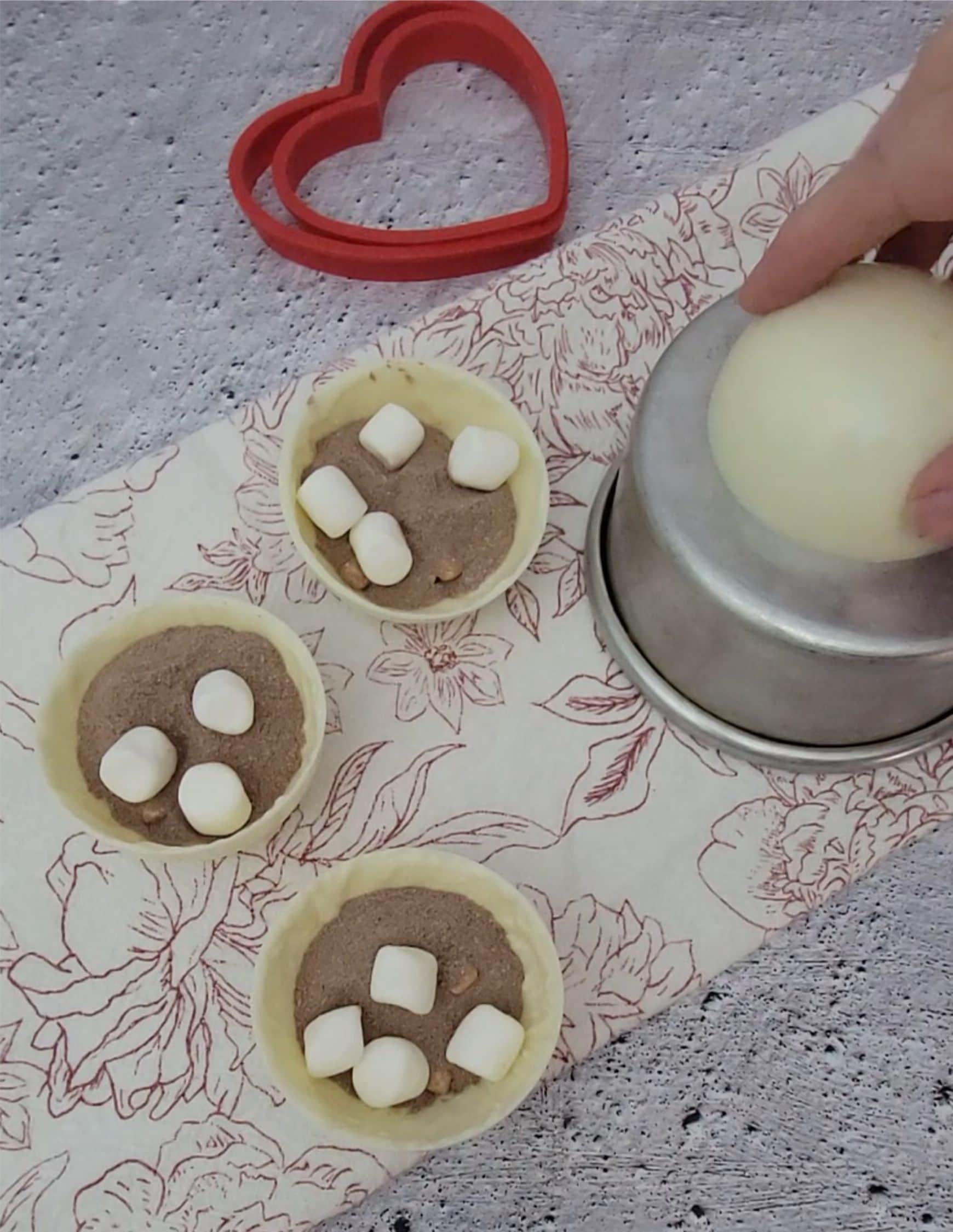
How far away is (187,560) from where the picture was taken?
0.83 m

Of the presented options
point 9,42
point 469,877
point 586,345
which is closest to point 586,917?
point 469,877

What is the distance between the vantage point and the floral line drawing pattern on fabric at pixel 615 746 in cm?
78

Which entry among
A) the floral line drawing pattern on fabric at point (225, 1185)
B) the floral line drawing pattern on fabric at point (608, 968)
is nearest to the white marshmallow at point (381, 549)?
the floral line drawing pattern on fabric at point (608, 968)

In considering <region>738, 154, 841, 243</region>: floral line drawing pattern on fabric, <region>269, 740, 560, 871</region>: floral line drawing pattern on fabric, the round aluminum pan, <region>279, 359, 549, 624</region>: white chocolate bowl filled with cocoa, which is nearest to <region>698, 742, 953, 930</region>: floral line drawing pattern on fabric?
the round aluminum pan

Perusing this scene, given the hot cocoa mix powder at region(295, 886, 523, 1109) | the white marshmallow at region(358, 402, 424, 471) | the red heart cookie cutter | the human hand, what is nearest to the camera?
the human hand

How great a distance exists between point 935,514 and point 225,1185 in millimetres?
546

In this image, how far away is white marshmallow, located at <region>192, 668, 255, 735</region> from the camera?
0.71 metres

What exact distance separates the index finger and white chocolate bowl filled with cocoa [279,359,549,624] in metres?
0.21

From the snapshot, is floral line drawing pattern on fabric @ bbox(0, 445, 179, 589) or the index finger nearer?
the index finger

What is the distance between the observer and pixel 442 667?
31.8 inches

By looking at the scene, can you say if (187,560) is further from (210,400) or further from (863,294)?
(863,294)

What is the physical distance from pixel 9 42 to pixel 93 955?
767mm

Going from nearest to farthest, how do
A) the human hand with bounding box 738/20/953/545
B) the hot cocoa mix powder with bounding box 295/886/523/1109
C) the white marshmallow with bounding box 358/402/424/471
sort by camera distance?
the human hand with bounding box 738/20/953/545 < the hot cocoa mix powder with bounding box 295/886/523/1109 < the white marshmallow with bounding box 358/402/424/471

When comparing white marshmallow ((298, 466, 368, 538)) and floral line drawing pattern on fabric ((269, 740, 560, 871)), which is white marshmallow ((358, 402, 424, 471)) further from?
floral line drawing pattern on fabric ((269, 740, 560, 871))
